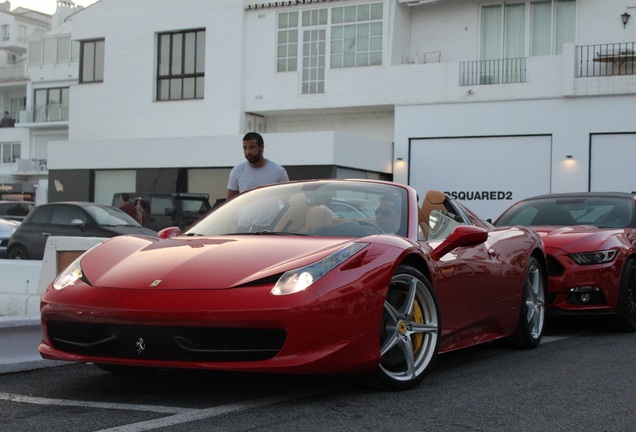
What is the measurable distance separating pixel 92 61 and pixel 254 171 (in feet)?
110

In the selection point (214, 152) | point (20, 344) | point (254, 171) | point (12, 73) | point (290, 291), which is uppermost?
point (12, 73)

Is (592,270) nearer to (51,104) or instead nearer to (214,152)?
(214,152)

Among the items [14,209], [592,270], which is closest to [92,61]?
[14,209]

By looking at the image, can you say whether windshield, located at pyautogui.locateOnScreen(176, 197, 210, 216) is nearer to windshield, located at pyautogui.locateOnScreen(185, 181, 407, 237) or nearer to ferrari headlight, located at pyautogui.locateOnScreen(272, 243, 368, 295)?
windshield, located at pyautogui.locateOnScreen(185, 181, 407, 237)

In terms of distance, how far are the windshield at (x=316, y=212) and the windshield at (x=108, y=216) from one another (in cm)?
1242

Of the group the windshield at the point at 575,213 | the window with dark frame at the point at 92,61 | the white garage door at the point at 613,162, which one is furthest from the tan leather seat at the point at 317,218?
the window with dark frame at the point at 92,61

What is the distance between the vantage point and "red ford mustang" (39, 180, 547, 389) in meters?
4.64

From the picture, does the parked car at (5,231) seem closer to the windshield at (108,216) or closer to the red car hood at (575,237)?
the windshield at (108,216)

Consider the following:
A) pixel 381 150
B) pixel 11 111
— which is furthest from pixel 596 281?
pixel 11 111

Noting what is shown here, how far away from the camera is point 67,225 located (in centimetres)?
1895

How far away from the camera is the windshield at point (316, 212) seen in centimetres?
575

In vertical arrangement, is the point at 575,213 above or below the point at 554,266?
above

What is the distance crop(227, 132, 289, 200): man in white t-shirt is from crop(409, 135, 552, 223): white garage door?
72.3 ft

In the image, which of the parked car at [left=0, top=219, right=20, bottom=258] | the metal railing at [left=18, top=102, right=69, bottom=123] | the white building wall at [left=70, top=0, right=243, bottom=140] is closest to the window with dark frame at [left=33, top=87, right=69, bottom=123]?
the metal railing at [left=18, top=102, right=69, bottom=123]
